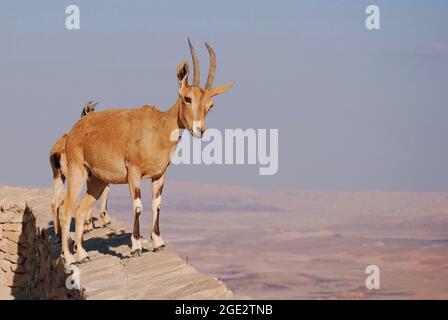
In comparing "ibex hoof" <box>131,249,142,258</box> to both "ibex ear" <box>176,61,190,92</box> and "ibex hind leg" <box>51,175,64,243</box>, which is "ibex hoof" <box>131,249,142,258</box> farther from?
"ibex hind leg" <box>51,175,64,243</box>

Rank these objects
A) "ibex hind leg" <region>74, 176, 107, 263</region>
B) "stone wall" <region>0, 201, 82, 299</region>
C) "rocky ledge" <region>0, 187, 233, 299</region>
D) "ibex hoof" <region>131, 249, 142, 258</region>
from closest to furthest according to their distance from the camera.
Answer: "rocky ledge" <region>0, 187, 233, 299</region> < "ibex hoof" <region>131, 249, 142, 258</region> < "ibex hind leg" <region>74, 176, 107, 263</region> < "stone wall" <region>0, 201, 82, 299</region>

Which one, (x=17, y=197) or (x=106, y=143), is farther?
(x=17, y=197)

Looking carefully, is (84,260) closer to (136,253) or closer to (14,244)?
(136,253)

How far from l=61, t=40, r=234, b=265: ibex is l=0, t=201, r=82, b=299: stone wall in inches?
90.1

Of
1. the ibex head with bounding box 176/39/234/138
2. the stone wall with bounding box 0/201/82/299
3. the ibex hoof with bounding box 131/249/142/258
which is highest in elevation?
the ibex head with bounding box 176/39/234/138

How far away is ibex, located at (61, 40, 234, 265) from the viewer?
571 inches

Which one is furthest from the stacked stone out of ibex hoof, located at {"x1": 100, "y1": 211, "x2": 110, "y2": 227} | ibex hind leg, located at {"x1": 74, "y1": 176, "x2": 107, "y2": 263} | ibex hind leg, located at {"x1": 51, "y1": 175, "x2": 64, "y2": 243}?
ibex hind leg, located at {"x1": 74, "y1": 176, "x2": 107, "y2": 263}

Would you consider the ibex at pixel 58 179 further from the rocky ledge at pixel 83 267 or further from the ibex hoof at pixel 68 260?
the ibex hoof at pixel 68 260

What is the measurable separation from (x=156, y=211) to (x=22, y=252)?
23.7 ft

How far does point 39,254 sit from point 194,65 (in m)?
6.08

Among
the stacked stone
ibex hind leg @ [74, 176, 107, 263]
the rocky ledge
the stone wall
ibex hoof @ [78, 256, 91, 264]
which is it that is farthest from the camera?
the stacked stone
